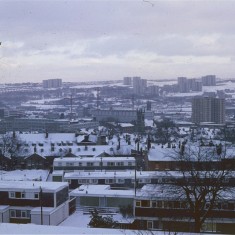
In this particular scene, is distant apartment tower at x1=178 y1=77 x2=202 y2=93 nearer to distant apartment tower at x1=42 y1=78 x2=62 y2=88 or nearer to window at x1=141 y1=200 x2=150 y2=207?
distant apartment tower at x1=42 y1=78 x2=62 y2=88

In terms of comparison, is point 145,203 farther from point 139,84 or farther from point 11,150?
point 139,84

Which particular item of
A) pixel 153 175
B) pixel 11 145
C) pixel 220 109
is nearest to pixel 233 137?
pixel 11 145

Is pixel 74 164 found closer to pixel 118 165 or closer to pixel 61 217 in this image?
pixel 118 165

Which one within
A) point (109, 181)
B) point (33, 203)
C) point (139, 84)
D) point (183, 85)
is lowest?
point (109, 181)

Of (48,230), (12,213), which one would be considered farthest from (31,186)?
(48,230)

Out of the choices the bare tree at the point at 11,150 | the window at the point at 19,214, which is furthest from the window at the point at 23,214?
the bare tree at the point at 11,150

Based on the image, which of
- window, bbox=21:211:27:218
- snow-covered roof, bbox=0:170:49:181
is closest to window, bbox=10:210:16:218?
window, bbox=21:211:27:218

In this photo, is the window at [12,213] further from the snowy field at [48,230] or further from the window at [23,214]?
the snowy field at [48,230]

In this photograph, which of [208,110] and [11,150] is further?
[208,110]
